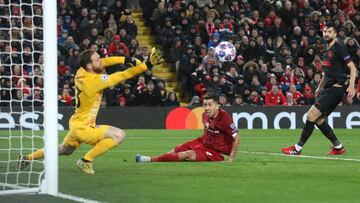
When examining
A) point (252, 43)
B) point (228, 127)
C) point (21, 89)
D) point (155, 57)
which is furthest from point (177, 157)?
point (252, 43)

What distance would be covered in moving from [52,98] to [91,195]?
3.55 feet

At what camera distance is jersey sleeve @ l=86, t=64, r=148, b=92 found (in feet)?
34.0

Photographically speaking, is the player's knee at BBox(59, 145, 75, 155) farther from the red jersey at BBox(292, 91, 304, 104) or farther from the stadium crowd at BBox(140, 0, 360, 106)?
the red jersey at BBox(292, 91, 304, 104)

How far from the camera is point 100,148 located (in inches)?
415

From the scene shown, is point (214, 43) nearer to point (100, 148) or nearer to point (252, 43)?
point (252, 43)

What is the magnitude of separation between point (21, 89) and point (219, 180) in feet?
20.3

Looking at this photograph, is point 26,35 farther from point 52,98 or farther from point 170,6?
point 52,98

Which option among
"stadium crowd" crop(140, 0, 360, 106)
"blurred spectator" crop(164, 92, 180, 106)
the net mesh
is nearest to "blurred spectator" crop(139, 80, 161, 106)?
"blurred spectator" crop(164, 92, 180, 106)

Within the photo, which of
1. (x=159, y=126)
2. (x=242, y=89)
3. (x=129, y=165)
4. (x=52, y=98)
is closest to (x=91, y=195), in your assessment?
(x=52, y=98)

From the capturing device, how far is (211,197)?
27.1 feet

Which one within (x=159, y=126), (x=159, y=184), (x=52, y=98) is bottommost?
Result: (x=159, y=126)

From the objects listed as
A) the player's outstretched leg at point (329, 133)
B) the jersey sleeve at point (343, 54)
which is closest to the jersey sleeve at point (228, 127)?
the player's outstretched leg at point (329, 133)

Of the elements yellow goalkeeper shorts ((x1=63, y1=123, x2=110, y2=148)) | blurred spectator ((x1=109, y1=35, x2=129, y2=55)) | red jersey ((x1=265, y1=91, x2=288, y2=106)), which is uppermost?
blurred spectator ((x1=109, y1=35, x2=129, y2=55))

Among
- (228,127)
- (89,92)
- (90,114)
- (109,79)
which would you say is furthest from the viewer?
(228,127)
